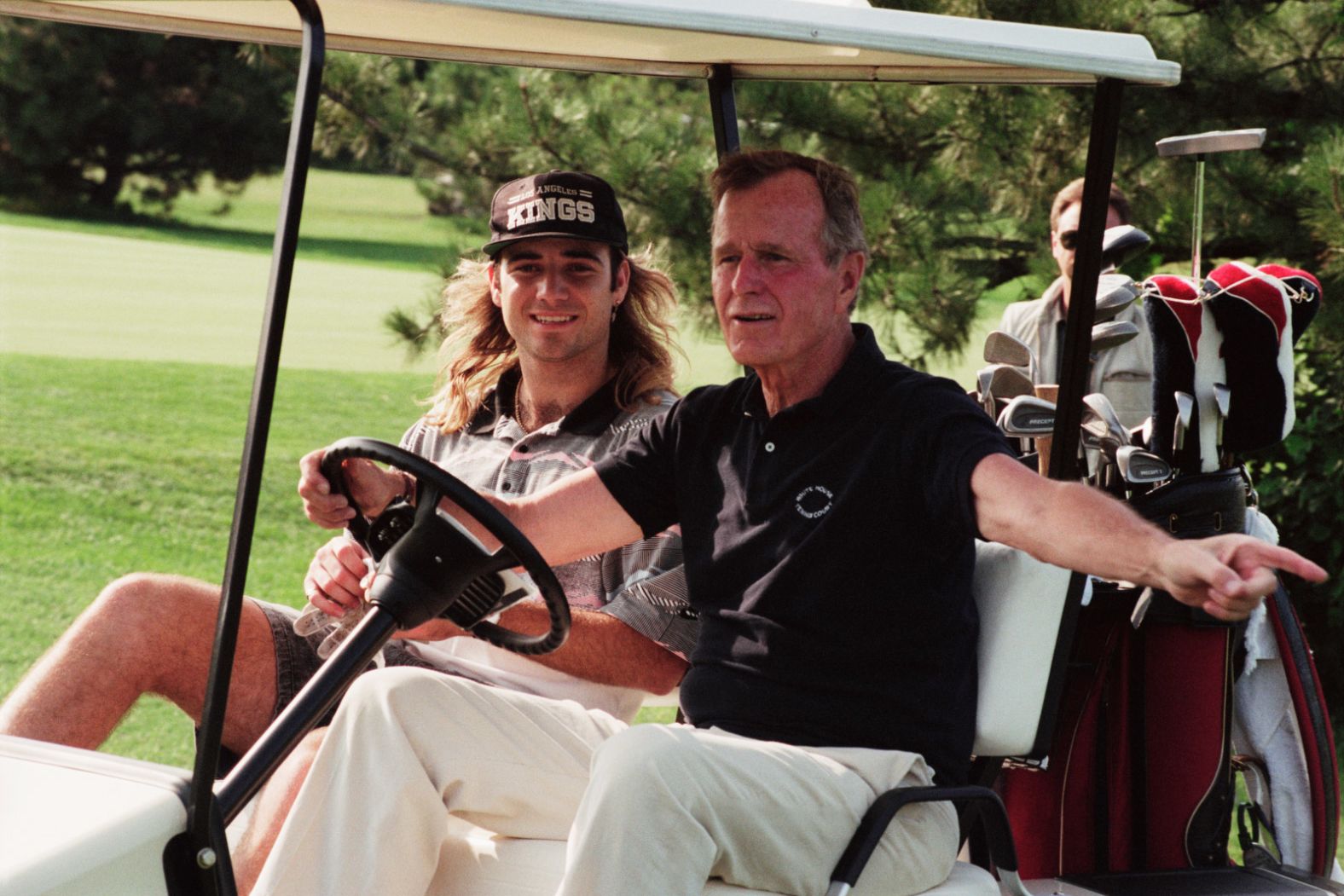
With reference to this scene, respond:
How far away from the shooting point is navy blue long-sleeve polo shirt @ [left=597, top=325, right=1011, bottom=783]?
7.56 feet

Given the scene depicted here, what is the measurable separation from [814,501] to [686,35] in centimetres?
67

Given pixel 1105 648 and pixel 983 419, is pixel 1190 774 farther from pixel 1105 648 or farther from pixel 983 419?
pixel 983 419

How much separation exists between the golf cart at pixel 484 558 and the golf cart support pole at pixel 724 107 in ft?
0.89

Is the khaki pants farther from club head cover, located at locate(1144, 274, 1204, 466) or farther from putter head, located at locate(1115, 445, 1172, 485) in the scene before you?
club head cover, located at locate(1144, 274, 1204, 466)

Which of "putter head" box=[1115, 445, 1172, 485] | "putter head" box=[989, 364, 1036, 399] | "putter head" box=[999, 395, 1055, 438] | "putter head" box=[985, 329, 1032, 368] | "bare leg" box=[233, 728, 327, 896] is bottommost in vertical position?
"bare leg" box=[233, 728, 327, 896]

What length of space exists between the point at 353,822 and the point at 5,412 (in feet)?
32.8

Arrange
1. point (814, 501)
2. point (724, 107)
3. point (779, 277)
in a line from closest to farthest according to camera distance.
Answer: point (814, 501) → point (779, 277) → point (724, 107)

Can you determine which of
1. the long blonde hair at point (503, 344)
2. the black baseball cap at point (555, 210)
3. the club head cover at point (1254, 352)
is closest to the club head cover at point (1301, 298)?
the club head cover at point (1254, 352)

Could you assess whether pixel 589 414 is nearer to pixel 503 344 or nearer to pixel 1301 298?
pixel 503 344

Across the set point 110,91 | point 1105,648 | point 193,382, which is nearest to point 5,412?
point 193,382

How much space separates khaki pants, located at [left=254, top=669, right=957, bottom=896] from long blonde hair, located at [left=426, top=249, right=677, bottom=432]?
34.5 inches

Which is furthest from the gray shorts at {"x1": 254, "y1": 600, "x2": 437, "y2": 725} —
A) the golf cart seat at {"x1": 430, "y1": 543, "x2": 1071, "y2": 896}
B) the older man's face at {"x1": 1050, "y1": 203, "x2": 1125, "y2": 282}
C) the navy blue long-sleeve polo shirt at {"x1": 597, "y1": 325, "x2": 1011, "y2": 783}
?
the older man's face at {"x1": 1050, "y1": 203, "x2": 1125, "y2": 282}

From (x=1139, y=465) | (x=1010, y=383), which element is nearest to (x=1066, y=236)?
(x=1010, y=383)

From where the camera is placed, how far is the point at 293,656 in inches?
112
